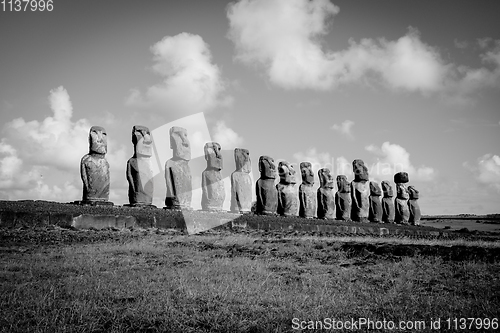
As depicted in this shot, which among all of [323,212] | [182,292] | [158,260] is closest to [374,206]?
[323,212]

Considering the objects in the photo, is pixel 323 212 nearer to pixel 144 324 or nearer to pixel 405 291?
pixel 405 291

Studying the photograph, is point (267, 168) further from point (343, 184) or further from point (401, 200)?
point (401, 200)

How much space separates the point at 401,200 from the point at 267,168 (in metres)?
13.4

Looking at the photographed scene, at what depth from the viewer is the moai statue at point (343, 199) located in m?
26.5

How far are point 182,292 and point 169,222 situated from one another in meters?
8.99

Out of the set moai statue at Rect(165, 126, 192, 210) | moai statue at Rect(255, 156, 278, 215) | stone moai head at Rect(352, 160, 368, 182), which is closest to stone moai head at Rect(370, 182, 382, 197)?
stone moai head at Rect(352, 160, 368, 182)

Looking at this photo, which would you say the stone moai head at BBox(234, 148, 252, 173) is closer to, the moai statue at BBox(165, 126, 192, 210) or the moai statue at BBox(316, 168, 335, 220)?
the moai statue at BBox(165, 126, 192, 210)

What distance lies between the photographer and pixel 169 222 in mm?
13914

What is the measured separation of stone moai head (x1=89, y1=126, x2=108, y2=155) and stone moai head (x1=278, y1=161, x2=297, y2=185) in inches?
416

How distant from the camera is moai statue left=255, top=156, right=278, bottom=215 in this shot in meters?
22.2

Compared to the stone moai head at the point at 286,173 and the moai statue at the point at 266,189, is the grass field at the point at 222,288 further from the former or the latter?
the stone moai head at the point at 286,173

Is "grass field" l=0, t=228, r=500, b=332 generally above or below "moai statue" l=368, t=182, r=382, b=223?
below

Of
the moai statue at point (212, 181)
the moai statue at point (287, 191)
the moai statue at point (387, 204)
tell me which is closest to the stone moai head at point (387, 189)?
the moai statue at point (387, 204)

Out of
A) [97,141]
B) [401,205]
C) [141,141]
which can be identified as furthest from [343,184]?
[97,141]
